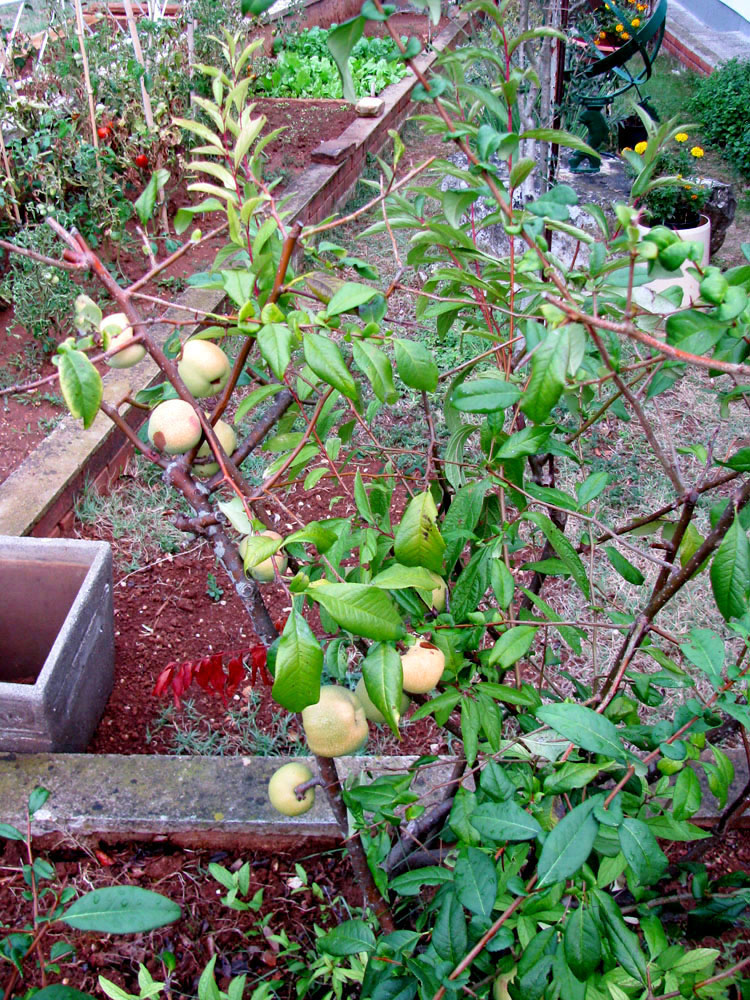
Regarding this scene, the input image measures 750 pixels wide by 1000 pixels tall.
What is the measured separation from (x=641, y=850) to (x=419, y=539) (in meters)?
0.43

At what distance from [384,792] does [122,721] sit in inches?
46.7

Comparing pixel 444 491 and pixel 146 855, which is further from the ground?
pixel 444 491

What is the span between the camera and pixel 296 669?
0.85 metres

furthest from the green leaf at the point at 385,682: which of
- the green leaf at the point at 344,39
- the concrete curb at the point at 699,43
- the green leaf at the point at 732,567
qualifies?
the concrete curb at the point at 699,43

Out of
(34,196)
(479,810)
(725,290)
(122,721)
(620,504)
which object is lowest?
(122,721)

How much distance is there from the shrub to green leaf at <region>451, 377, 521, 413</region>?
6.22 meters

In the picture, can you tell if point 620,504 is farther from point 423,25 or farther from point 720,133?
point 423,25

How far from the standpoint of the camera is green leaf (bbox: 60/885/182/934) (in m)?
0.97

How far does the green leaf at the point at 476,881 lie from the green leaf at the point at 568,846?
0.16m

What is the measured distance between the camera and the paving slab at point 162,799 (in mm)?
1729

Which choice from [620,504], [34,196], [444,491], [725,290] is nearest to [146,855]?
[444,491]

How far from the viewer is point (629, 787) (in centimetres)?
106

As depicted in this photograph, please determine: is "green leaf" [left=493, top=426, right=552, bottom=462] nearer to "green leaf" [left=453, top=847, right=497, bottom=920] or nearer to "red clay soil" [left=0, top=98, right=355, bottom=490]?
"green leaf" [left=453, top=847, right=497, bottom=920]

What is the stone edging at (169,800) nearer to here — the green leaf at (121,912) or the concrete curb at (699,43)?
the green leaf at (121,912)
